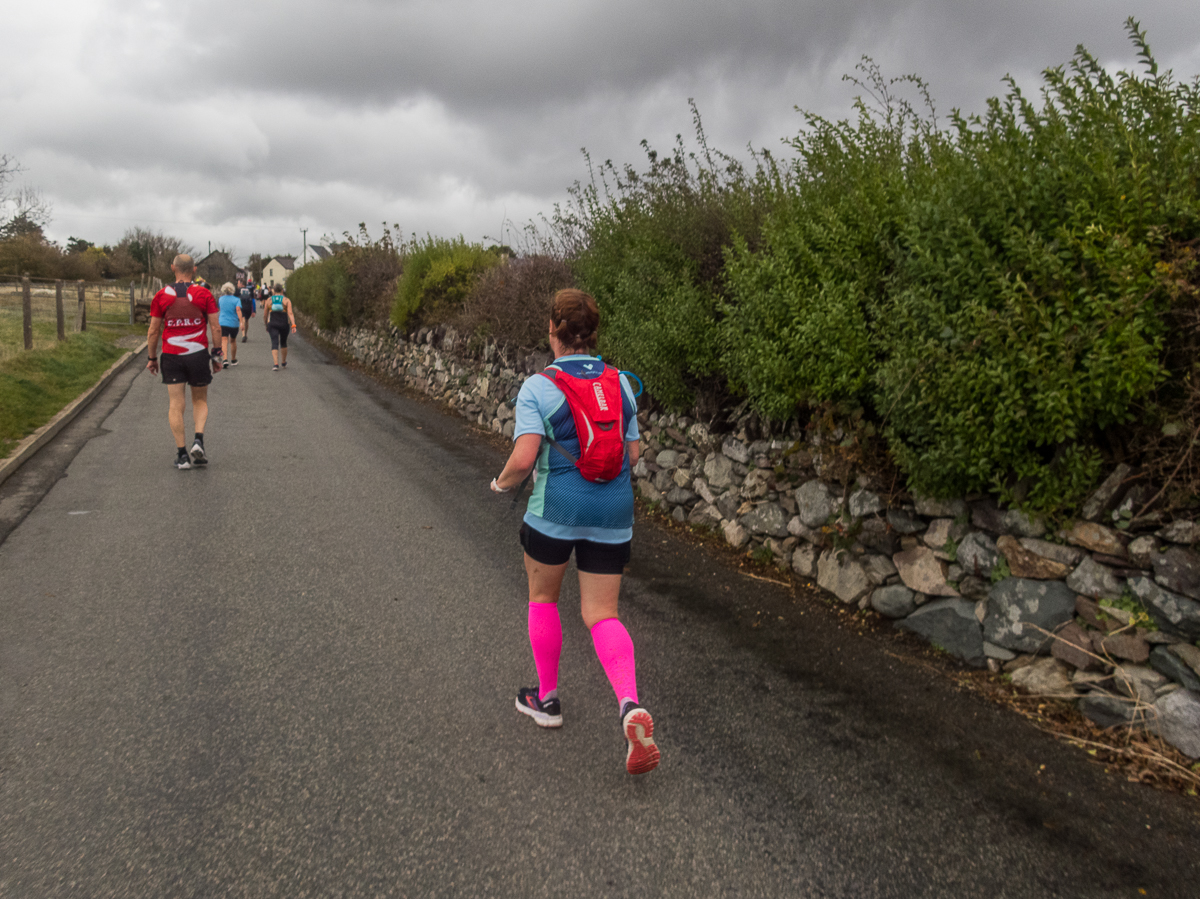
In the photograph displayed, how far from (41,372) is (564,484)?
13.5 m

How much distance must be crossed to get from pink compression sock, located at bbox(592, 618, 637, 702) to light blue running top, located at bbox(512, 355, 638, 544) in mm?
365

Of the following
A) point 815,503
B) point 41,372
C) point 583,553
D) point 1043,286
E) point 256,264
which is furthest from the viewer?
point 256,264

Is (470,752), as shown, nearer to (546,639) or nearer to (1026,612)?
(546,639)

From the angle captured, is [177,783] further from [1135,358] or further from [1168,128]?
[1168,128]

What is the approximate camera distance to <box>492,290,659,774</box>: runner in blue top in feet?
10.4

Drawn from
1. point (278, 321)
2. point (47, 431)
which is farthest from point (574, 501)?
point (278, 321)

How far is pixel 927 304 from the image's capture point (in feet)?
13.5

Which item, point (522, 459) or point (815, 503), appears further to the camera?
point (815, 503)

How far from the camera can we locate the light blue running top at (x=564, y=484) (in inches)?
125

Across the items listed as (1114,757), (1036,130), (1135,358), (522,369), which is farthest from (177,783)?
(522,369)

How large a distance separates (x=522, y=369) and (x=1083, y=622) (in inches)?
324

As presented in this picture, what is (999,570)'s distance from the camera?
4059 millimetres

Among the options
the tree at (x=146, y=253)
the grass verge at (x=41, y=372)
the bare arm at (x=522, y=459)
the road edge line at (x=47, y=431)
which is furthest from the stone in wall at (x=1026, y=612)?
the tree at (x=146, y=253)

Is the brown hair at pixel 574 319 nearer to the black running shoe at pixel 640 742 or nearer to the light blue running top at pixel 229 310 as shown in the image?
the black running shoe at pixel 640 742
